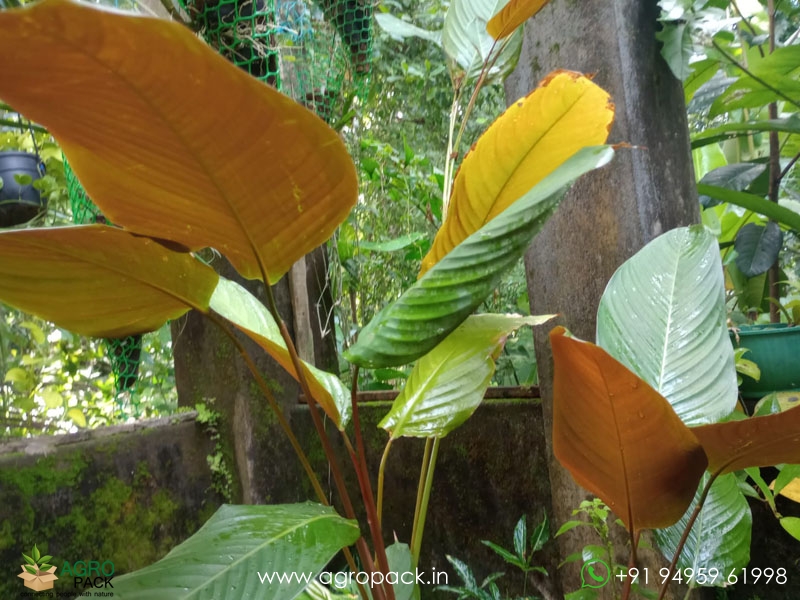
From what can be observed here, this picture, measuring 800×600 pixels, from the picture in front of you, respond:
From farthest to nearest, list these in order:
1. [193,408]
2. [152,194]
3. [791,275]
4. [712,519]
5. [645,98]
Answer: [791,275]
[193,408]
[645,98]
[712,519]
[152,194]

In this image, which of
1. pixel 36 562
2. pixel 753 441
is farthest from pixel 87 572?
pixel 753 441

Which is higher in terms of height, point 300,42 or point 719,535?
point 300,42

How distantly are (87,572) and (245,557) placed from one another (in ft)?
2.73

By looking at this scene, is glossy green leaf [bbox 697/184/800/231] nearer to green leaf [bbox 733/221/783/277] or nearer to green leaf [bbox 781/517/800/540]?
green leaf [bbox 733/221/783/277]

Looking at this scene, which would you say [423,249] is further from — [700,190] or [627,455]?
[627,455]

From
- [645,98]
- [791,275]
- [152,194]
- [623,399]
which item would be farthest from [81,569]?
[791,275]

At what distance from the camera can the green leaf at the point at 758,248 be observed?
1072mm

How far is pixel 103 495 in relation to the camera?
1031 millimetres

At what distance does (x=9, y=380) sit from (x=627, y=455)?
1332 mm

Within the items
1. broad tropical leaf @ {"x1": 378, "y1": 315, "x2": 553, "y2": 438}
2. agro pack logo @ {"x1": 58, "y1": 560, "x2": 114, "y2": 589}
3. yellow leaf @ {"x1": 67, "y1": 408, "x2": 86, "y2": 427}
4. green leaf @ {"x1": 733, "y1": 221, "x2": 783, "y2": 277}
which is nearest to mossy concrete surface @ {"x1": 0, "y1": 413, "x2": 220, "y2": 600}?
agro pack logo @ {"x1": 58, "y1": 560, "x2": 114, "y2": 589}

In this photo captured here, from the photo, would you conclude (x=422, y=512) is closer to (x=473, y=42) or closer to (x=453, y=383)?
(x=453, y=383)

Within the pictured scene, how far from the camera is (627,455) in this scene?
1.46 feet

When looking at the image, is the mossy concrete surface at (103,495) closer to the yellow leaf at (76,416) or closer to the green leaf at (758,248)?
the yellow leaf at (76,416)

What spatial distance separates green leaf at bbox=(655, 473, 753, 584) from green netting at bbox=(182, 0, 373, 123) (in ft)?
3.74
